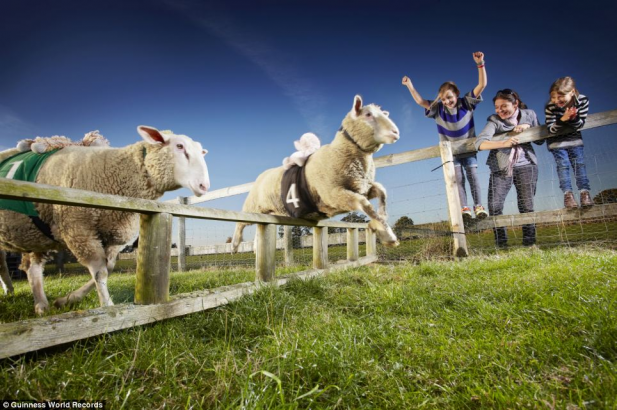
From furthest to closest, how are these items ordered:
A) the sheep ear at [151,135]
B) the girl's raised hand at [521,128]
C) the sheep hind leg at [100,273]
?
the girl's raised hand at [521,128]
the sheep ear at [151,135]
the sheep hind leg at [100,273]

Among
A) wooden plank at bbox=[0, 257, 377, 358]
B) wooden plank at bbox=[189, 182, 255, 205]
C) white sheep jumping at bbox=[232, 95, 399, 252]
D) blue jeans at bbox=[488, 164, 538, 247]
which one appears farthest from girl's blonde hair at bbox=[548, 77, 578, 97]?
wooden plank at bbox=[189, 182, 255, 205]

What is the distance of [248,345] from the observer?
5.75ft

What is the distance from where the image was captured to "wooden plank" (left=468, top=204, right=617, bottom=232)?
14.9 ft

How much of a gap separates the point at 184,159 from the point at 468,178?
508 cm

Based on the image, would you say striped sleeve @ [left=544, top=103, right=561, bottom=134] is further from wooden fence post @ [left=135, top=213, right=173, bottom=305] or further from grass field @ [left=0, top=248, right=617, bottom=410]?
wooden fence post @ [left=135, top=213, right=173, bottom=305]

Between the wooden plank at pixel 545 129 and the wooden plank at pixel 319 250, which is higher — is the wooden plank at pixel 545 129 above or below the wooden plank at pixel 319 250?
above

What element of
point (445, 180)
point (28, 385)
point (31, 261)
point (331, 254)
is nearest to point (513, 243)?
point (445, 180)

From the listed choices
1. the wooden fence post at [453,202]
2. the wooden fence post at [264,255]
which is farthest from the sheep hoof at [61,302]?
the wooden fence post at [453,202]

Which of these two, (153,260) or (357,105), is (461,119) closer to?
(357,105)

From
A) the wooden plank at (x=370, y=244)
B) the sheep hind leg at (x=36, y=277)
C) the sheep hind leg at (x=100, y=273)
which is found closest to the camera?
the sheep hind leg at (x=100, y=273)

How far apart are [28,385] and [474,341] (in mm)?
1973

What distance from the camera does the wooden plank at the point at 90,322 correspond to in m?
1.29

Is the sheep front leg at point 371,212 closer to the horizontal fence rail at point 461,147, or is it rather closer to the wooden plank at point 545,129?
the horizontal fence rail at point 461,147

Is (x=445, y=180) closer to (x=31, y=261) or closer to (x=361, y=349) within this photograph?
(x=361, y=349)
